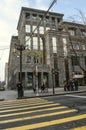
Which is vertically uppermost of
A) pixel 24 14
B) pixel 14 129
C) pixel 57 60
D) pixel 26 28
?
pixel 24 14

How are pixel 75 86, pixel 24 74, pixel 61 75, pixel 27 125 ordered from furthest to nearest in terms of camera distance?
pixel 61 75
pixel 24 74
pixel 75 86
pixel 27 125

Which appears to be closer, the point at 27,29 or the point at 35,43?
the point at 27,29

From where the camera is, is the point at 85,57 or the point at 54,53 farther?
the point at 85,57

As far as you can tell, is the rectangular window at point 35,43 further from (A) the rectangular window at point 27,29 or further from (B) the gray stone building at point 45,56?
(A) the rectangular window at point 27,29

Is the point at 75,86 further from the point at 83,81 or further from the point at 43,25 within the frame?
the point at 43,25

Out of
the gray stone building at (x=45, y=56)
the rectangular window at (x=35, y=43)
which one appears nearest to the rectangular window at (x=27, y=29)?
the gray stone building at (x=45, y=56)

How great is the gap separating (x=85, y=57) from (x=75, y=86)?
99.7 feet

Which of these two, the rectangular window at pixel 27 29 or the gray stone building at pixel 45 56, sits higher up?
the rectangular window at pixel 27 29

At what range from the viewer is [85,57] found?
5941 centimetres

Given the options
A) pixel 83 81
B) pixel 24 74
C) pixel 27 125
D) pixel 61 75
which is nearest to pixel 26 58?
pixel 24 74

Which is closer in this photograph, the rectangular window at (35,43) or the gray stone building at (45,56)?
the gray stone building at (45,56)

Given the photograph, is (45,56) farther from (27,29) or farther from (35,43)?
(27,29)

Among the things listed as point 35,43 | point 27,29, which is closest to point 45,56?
point 35,43

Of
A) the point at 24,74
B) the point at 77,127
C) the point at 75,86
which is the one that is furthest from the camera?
the point at 24,74
